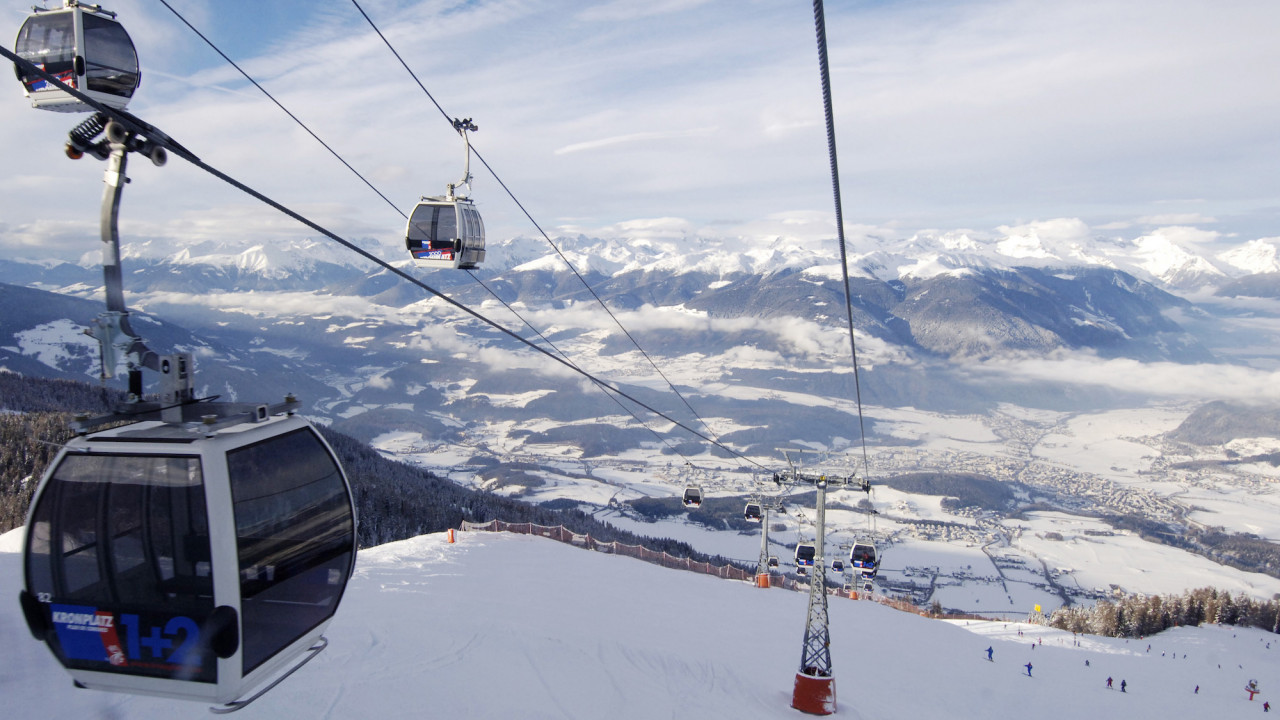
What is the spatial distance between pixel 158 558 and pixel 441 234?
7408mm

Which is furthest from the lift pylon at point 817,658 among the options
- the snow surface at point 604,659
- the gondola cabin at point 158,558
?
the gondola cabin at point 158,558

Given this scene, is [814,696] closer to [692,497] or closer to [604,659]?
[604,659]

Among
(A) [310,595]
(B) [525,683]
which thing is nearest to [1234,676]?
(B) [525,683]

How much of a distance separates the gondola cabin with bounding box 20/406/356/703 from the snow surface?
12.4 ft

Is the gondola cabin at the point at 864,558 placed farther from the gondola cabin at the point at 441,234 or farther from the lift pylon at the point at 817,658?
the gondola cabin at the point at 441,234

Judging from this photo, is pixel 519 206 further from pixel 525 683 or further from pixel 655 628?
pixel 655 628

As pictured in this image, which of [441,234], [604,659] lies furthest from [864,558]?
[441,234]

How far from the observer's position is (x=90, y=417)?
5082 millimetres

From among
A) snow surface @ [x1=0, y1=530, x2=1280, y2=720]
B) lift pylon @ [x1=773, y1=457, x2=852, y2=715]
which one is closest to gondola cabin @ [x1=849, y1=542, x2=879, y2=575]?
snow surface @ [x1=0, y1=530, x2=1280, y2=720]

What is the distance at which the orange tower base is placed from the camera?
47.6ft

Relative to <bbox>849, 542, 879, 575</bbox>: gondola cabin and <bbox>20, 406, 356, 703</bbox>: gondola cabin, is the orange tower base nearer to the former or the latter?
<bbox>849, 542, 879, 575</bbox>: gondola cabin

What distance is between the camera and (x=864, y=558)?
24.2m

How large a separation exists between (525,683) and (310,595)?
664cm

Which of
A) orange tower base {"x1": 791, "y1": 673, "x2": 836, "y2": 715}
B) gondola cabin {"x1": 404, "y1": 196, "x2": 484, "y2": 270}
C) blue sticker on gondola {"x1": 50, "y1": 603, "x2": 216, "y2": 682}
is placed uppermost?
gondola cabin {"x1": 404, "y1": 196, "x2": 484, "y2": 270}
